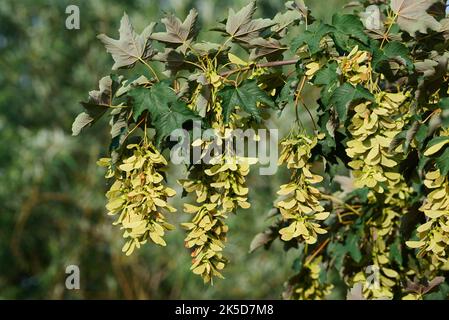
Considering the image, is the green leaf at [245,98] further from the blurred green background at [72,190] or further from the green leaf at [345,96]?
the blurred green background at [72,190]

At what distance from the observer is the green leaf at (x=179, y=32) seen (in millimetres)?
1179

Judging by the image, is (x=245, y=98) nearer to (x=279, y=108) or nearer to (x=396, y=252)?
(x=279, y=108)

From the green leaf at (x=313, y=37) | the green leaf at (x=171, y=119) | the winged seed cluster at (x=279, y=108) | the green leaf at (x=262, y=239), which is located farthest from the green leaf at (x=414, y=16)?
the green leaf at (x=262, y=239)

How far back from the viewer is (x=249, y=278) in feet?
13.7

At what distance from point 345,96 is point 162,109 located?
0.99ft

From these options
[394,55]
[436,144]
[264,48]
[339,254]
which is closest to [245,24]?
[264,48]

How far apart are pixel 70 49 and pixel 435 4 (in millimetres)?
3525

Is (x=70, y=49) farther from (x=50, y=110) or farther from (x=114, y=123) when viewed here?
(x=114, y=123)

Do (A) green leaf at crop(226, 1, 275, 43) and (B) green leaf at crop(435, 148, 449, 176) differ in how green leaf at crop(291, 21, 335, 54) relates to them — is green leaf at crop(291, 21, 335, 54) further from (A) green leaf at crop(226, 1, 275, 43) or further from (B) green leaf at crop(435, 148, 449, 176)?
(B) green leaf at crop(435, 148, 449, 176)

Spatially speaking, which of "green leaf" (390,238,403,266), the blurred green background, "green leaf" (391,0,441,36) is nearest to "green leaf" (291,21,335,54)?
"green leaf" (391,0,441,36)

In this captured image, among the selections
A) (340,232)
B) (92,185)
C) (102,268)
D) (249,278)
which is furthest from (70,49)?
(340,232)

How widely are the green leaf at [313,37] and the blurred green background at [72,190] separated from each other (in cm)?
293
